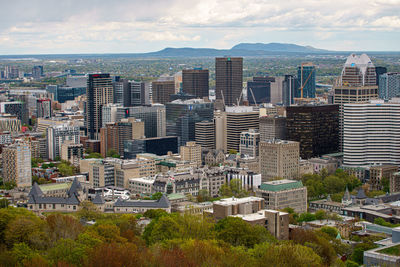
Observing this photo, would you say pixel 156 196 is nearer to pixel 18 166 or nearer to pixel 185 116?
pixel 18 166

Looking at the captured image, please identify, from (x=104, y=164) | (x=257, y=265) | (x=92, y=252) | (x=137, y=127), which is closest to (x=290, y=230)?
(x=257, y=265)

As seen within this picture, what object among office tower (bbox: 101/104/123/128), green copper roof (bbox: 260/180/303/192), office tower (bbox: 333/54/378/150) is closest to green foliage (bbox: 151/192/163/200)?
green copper roof (bbox: 260/180/303/192)

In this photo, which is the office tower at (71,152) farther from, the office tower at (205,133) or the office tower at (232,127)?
the office tower at (232,127)

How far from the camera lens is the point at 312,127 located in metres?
136

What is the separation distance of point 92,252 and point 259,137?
91737mm

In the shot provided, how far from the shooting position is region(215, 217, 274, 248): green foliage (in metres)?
67.1

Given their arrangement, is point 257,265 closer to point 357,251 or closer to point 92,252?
point 92,252

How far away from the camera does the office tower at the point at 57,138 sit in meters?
147

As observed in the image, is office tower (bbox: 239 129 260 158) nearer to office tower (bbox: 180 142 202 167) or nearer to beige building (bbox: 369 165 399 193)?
office tower (bbox: 180 142 202 167)

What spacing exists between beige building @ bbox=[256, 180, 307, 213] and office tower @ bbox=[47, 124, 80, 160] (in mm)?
60517

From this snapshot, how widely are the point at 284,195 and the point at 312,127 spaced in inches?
1661

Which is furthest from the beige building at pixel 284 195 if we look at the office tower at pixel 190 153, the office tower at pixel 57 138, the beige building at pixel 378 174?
the office tower at pixel 57 138

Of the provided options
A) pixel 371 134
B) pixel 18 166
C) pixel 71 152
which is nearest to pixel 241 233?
pixel 18 166

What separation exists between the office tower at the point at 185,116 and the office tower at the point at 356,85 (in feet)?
98.4
